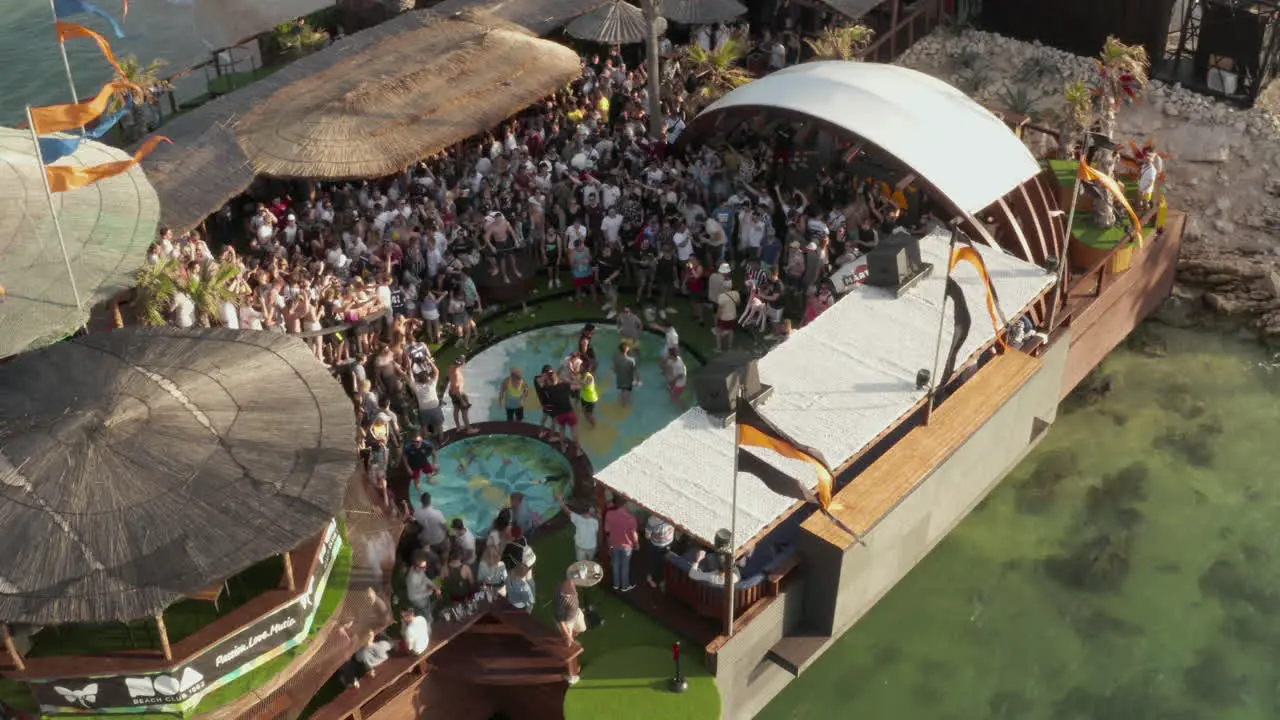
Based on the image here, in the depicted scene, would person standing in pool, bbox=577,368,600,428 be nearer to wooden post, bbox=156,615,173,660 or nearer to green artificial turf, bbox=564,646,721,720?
green artificial turf, bbox=564,646,721,720

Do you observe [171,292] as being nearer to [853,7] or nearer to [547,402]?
[547,402]

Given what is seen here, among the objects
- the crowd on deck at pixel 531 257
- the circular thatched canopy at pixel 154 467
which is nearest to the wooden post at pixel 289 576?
the circular thatched canopy at pixel 154 467

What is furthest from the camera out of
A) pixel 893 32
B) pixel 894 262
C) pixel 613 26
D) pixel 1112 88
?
pixel 893 32

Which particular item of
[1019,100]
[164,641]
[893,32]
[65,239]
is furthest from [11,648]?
[893,32]

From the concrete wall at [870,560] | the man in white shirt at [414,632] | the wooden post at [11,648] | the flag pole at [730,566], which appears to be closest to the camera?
the wooden post at [11,648]

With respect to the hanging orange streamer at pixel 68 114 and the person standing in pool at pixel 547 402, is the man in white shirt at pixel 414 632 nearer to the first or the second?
the person standing in pool at pixel 547 402

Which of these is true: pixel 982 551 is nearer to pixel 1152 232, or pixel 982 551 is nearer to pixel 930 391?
pixel 930 391
